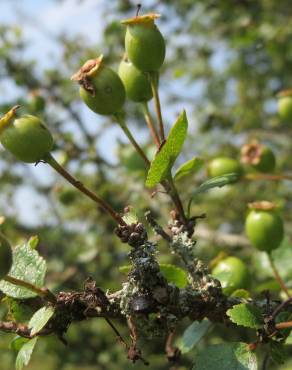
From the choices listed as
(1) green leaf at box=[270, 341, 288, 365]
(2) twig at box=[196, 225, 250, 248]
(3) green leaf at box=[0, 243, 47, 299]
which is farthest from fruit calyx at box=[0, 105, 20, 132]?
(2) twig at box=[196, 225, 250, 248]

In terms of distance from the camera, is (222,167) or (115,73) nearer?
(115,73)

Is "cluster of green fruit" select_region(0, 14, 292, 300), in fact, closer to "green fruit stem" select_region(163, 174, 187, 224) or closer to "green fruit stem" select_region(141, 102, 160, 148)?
"green fruit stem" select_region(141, 102, 160, 148)

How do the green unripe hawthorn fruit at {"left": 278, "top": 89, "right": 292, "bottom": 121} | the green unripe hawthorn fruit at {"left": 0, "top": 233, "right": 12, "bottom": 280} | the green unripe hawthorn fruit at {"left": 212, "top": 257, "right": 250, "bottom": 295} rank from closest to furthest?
the green unripe hawthorn fruit at {"left": 0, "top": 233, "right": 12, "bottom": 280}, the green unripe hawthorn fruit at {"left": 212, "top": 257, "right": 250, "bottom": 295}, the green unripe hawthorn fruit at {"left": 278, "top": 89, "right": 292, "bottom": 121}

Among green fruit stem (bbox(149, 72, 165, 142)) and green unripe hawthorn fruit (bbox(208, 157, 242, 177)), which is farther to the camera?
green unripe hawthorn fruit (bbox(208, 157, 242, 177))

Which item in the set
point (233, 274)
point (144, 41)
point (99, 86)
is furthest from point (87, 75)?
point (233, 274)

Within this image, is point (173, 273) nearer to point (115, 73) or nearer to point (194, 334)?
point (194, 334)

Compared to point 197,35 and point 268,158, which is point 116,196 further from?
point 197,35

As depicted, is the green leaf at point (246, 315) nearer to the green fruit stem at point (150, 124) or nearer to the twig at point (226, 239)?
the green fruit stem at point (150, 124)
